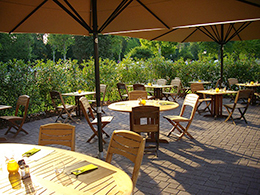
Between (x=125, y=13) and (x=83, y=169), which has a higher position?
(x=125, y=13)

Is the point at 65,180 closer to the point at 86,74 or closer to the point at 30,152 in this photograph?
the point at 30,152

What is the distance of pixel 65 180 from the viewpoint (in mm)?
2008

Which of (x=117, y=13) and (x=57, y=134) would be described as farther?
(x=117, y=13)

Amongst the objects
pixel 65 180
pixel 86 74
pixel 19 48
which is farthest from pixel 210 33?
pixel 19 48

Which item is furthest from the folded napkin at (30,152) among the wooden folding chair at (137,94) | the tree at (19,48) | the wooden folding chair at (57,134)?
the tree at (19,48)

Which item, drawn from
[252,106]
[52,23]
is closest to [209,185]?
[52,23]

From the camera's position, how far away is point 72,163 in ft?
7.64

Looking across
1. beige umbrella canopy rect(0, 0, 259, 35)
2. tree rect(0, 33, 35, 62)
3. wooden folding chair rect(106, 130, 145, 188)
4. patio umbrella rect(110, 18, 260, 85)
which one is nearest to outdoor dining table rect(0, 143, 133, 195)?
wooden folding chair rect(106, 130, 145, 188)

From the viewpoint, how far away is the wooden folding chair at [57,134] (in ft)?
9.86

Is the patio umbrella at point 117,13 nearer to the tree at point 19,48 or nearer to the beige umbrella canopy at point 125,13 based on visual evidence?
the beige umbrella canopy at point 125,13

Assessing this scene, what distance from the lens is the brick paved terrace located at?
3.67 metres

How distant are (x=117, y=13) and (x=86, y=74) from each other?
273 inches

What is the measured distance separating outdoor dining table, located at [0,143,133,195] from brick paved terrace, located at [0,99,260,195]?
5.09 feet

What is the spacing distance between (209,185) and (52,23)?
4.28 m
